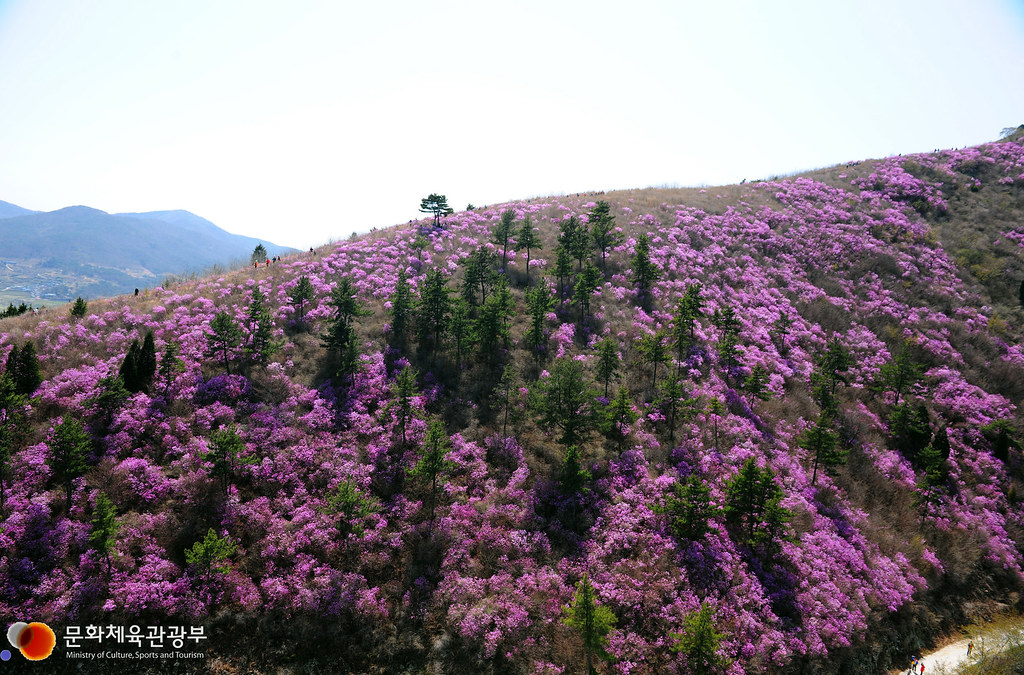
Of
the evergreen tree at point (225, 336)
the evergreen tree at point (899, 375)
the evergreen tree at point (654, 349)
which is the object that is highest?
the evergreen tree at point (225, 336)

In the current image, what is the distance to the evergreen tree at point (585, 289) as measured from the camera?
34.8 meters

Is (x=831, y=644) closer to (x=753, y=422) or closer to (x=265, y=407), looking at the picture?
(x=753, y=422)

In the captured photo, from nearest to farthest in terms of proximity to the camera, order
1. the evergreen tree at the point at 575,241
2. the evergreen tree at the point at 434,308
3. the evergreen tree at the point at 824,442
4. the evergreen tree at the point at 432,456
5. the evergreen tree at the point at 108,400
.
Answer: the evergreen tree at the point at 432,456 → the evergreen tree at the point at 108,400 → the evergreen tree at the point at 824,442 → the evergreen tree at the point at 434,308 → the evergreen tree at the point at 575,241

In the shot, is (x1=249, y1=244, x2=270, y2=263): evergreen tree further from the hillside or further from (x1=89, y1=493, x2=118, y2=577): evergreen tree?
(x1=89, y1=493, x2=118, y2=577): evergreen tree

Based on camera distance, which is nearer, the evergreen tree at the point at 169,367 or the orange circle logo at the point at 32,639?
the orange circle logo at the point at 32,639

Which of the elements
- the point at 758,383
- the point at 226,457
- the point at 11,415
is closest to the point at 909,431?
the point at 758,383

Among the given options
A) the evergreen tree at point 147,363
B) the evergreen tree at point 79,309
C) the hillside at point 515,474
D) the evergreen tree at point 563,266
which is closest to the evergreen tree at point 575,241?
the hillside at point 515,474

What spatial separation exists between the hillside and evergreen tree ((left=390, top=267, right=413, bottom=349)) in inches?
7.3

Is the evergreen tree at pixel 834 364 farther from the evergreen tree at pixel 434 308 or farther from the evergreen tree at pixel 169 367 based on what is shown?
the evergreen tree at pixel 169 367

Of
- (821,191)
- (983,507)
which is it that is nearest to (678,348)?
(983,507)

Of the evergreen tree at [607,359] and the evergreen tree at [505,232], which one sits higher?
the evergreen tree at [505,232]

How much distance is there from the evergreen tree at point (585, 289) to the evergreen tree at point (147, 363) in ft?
99.7

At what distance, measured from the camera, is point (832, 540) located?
21.7 meters

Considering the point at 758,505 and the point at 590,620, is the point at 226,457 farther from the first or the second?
the point at 758,505
